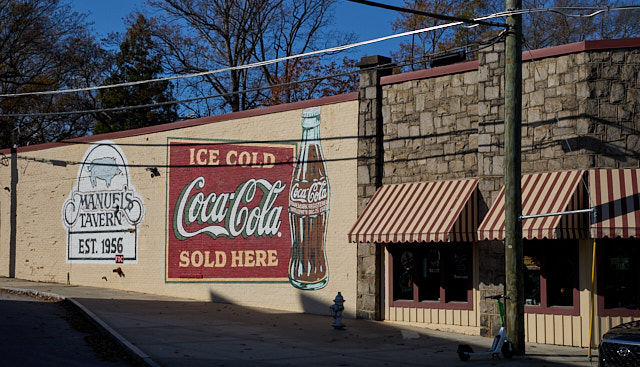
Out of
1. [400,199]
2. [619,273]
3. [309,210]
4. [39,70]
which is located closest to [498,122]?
[400,199]

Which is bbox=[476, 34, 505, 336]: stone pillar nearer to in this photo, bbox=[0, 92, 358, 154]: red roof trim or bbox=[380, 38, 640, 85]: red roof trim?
bbox=[380, 38, 640, 85]: red roof trim

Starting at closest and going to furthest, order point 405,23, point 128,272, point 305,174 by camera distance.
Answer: point 305,174 → point 128,272 → point 405,23

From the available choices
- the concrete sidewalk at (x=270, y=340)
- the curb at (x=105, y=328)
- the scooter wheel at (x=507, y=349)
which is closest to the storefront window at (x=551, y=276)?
the concrete sidewalk at (x=270, y=340)

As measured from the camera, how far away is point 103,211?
2728 centimetres

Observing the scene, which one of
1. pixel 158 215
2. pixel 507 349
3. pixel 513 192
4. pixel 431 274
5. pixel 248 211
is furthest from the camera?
pixel 158 215

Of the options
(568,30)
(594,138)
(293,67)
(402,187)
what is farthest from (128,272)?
(568,30)

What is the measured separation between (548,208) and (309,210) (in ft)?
24.8

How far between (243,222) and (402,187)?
5910mm

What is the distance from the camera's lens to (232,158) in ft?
76.2

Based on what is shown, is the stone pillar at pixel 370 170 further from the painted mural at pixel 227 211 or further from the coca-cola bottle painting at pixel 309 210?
the painted mural at pixel 227 211

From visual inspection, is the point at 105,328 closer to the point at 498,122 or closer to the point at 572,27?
the point at 498,122

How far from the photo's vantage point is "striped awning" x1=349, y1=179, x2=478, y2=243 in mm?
16844

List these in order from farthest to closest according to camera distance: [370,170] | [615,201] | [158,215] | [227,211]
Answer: [158,215]
[227,211]
[370,170]
[615,201]

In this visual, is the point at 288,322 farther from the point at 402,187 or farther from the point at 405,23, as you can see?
the point at 405,23
